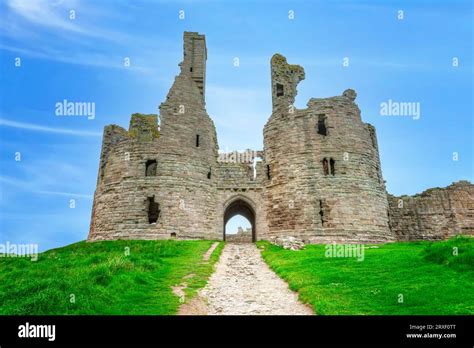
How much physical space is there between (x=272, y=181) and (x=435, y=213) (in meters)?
14.1

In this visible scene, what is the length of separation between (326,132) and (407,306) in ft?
65.3

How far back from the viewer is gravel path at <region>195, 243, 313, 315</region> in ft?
29.3

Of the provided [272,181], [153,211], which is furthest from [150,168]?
[272,181]

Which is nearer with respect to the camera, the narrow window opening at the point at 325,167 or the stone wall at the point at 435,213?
the narrow window opening at the point at 325,167

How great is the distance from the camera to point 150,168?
27.3 m

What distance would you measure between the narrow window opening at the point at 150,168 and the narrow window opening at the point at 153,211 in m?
2.11

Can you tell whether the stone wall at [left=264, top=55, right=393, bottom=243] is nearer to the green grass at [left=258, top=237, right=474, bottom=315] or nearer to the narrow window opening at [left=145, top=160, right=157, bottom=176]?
the narrow window opening at [left=145, top=160, right=157, bottom=176]

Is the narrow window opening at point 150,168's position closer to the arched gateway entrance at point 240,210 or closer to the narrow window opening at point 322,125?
the arched gateway entrance at point 240,210

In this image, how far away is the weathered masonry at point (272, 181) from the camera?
25.1m

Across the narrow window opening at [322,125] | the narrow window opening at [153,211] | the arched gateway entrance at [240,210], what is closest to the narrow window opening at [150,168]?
the narrow window opening at [153,211]

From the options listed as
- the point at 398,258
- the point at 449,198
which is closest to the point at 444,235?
the point at 449,198
